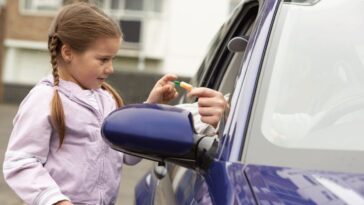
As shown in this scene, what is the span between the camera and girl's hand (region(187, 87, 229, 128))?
94.3 inches

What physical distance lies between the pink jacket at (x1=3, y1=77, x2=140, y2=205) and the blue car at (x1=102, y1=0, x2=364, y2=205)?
1.07 ft

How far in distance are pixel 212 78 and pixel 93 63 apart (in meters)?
1.00

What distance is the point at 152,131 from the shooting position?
202 centimetres

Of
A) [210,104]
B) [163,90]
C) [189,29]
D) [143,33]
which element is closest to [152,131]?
[210,104]

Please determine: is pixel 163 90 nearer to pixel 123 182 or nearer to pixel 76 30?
pixel 76 30

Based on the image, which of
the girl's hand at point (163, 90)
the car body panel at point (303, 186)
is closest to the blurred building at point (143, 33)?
the girl's hand at point (163, 90)

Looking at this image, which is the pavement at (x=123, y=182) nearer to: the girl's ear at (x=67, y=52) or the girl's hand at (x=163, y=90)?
the girl's hand at (x=163, y=90)

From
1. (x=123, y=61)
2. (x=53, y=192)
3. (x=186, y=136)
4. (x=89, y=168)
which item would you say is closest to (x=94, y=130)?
(x=89, y=168)

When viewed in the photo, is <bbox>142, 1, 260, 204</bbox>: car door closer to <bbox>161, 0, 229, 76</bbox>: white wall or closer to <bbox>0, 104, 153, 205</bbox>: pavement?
<bbox>0, 104, 153, 205</bbox>: pavement

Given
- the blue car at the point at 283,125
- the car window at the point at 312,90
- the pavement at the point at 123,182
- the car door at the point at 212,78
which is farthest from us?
the pavement at the point at 123,182

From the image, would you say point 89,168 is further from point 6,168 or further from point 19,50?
point 19,50

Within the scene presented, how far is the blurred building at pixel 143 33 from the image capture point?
75.2ft

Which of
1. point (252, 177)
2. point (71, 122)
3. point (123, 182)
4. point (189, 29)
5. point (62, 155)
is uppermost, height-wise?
point (252, 177)

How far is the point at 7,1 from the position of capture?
23578mm
